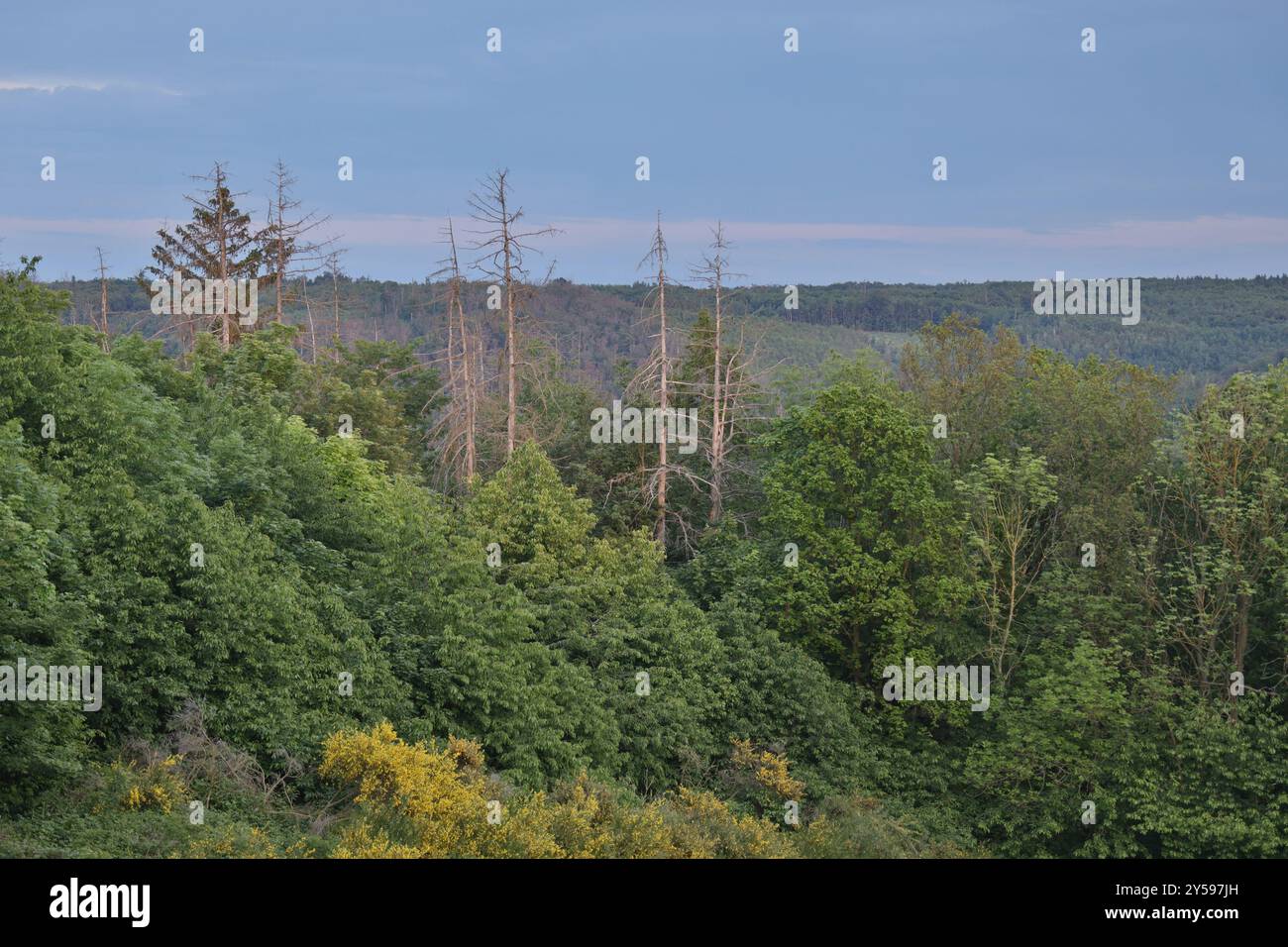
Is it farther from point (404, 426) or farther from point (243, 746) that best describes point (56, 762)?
point (404, 426)

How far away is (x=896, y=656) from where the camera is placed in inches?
1661

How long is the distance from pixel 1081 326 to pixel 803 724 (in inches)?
4013

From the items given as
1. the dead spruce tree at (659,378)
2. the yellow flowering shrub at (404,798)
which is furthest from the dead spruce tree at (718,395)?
the yellow flowering shrub at (404,798)

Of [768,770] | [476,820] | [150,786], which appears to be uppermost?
[150,786]

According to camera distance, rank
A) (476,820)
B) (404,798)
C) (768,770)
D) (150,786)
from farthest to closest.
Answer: (768,770), (404,798), (476,820), (150,786)

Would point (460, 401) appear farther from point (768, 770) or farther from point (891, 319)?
point (891, 319)

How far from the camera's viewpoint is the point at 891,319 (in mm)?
163750

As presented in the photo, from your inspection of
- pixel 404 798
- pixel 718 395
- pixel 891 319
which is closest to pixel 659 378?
pixel 718 395

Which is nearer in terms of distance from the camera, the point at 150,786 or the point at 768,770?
the point at 150,786

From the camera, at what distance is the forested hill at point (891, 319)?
11131 cm

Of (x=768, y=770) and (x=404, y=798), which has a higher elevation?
(x=404, y=798)

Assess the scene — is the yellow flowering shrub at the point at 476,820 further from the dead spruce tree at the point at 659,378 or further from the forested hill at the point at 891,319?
the forested hill at the point at 891,319

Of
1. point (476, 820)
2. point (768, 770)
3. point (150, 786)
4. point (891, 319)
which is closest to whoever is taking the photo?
point (150, 786)

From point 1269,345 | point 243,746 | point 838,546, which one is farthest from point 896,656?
point 1269,345
